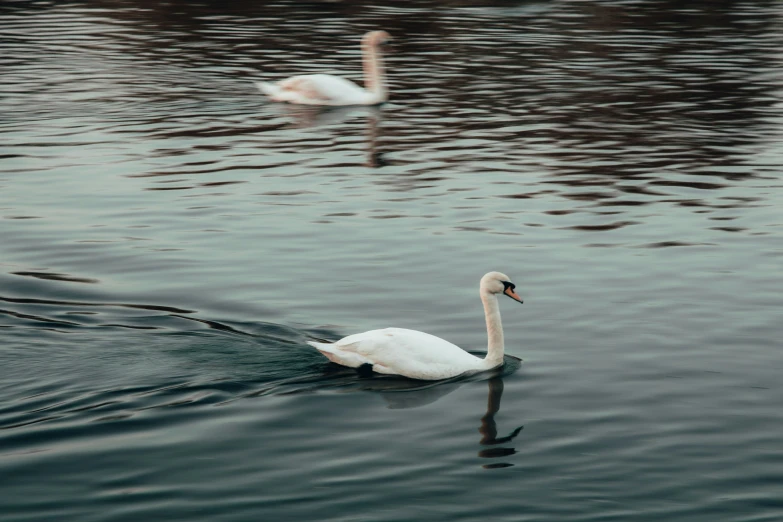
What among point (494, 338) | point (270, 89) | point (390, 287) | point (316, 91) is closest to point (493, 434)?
point (494, 338)

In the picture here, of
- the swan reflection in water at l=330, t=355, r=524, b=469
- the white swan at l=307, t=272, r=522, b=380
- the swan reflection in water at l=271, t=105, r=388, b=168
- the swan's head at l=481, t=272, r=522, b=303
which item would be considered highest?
the swan's head at l=481, t=272, r=522, b=303

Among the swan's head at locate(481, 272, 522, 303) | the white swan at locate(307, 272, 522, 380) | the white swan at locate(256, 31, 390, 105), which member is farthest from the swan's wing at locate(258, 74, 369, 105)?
the white swan at locate(307, 272, 522, 380)

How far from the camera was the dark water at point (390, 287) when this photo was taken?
9391 mm

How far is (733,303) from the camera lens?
537 inches

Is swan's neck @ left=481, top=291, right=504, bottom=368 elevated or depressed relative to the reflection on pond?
elevated

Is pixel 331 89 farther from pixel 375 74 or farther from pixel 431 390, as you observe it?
pixel 431 390

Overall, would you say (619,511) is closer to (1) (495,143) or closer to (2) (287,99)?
(1) (495,143)

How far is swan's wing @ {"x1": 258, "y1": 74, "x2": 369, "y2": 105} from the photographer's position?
2541 centimetres

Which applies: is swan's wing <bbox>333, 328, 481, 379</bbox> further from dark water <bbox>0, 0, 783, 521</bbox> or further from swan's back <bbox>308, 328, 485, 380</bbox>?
dark water <bbox>0, 0, 783, 521</bbox>

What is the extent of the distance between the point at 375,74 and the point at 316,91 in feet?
3.91

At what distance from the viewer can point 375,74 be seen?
1014 inches

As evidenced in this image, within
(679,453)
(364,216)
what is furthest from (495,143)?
(679,453)

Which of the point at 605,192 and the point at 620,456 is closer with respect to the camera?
the point at 620,456

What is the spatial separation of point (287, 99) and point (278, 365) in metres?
14.7
